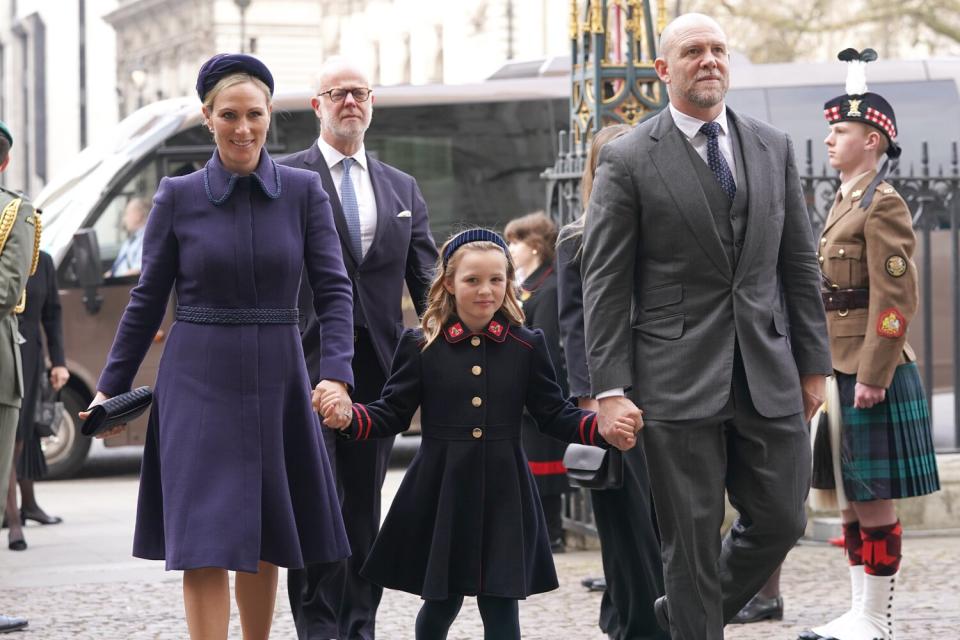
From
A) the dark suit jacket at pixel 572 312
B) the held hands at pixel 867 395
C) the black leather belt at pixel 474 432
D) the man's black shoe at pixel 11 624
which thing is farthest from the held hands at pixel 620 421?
the man's black shoe at pixel 11 624

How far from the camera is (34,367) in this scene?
9344 millimetres

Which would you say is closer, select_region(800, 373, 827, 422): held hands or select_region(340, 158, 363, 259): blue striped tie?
select_region(800, 373, 827, 422): held hands

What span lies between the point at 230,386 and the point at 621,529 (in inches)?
64.9

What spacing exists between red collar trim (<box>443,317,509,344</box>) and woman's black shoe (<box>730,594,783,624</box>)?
1.84 metres

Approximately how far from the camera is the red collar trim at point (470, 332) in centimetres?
535

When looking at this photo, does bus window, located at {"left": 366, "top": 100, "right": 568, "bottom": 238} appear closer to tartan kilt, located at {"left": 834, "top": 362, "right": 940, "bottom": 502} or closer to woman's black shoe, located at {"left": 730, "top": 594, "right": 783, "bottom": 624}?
woman's black shoe, located at {"left": 730, "top": 594, "right": 783, "bottom": 624}

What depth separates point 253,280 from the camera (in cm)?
505

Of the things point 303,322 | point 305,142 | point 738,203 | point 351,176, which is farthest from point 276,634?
point 305,142

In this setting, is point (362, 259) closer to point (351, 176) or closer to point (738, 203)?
point (351, 176)

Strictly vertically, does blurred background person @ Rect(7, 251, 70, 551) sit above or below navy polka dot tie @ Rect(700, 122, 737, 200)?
below

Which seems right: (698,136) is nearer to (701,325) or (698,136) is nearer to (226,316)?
(701,325)

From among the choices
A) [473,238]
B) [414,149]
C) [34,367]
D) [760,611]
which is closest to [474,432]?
[473,238]

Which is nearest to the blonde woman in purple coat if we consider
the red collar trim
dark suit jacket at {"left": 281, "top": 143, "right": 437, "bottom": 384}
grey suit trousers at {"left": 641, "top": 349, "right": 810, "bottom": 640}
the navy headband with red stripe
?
the red collar trim

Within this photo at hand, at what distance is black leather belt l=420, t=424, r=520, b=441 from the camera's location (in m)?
5.28
